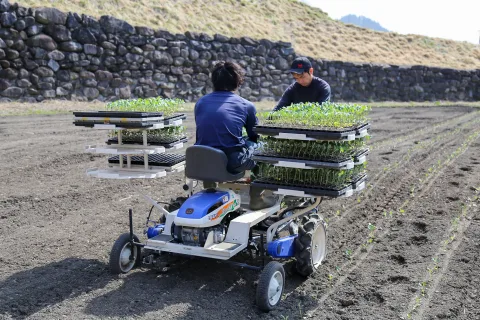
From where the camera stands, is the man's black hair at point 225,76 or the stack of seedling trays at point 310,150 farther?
the man's black hair at point 225,76

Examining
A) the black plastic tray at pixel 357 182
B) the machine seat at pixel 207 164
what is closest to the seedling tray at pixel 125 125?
the machine seat at pixel 207 164

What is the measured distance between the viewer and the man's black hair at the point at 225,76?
5.57 metres

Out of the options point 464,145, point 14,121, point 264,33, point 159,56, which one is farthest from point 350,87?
point 14,121

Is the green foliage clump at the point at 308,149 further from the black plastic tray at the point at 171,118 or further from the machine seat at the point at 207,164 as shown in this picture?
the black plastic tray at the point at 171,118

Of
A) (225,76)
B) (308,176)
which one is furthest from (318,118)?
(225,76)

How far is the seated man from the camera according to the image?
5.38m

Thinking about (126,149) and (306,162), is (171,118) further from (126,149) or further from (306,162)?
(306,162)

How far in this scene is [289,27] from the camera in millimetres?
35531

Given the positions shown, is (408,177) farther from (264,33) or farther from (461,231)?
(264,33)

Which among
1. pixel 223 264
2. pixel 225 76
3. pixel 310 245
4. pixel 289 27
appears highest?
pixel 289 27

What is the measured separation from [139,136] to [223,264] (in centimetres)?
160

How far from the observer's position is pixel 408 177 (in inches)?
393

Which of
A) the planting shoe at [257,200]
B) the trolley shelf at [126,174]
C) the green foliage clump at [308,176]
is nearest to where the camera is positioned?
the green foliage clump at [308,176]

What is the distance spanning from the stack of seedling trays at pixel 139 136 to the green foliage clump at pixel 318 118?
39.0 inches
